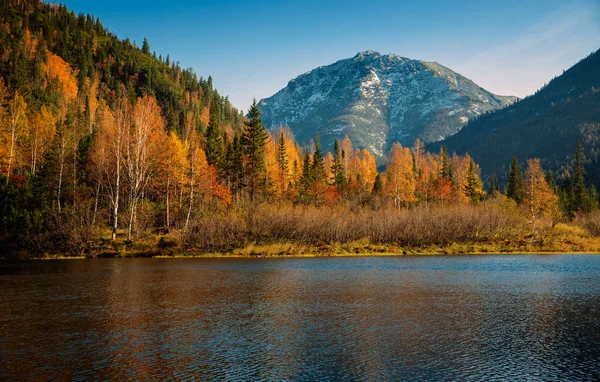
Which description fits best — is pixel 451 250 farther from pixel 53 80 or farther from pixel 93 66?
pixel 93 66

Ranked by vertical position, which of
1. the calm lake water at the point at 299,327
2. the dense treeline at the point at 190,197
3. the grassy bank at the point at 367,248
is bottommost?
the calm lake water at the point at 299,327

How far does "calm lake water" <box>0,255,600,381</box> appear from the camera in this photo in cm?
1489

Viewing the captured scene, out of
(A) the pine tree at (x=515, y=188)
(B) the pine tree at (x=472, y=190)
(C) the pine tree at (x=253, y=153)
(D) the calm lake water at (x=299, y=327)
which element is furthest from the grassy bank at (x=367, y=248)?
(A) the pine tree at (x=515, y=188)

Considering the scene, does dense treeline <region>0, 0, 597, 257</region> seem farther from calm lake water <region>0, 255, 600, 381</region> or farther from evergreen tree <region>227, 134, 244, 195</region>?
calm lake water <region>0, 255, 600, 381</region>

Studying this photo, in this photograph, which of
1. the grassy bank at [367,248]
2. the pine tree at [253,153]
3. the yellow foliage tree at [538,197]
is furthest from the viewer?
the yellow foliage tree at [538,197]

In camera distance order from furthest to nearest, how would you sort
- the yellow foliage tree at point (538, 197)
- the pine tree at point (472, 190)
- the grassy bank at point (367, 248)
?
1. the pine tree at point (472, 190)
2. the yellow foliage tree at point (538, 197)
3. the grassy bank at point (367, 248)

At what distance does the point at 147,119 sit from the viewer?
203 ft

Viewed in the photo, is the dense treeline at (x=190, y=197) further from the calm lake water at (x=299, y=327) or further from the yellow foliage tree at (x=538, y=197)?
the calm lake water at (x=299, y=327)

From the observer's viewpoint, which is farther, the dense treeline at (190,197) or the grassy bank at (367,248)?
the grassy bank at (367,248)

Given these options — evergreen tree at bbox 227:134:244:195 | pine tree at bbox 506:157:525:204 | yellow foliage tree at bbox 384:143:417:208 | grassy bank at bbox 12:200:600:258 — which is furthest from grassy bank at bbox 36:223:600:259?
pine tree at bbox 506:157:525:204

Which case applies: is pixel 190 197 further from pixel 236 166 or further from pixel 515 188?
pixel 515 188

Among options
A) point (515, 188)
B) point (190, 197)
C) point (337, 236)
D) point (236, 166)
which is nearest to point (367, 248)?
point (337, 236)

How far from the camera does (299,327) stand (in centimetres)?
2070

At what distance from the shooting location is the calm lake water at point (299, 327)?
1489 centimetres
